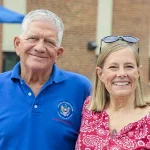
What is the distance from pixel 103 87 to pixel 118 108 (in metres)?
0.23

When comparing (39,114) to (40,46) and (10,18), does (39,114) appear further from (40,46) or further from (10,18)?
(10,18)

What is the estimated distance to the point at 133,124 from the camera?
295 cm

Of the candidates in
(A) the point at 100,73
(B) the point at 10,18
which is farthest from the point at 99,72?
(B) the point at 10,18

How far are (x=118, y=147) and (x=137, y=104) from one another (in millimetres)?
379

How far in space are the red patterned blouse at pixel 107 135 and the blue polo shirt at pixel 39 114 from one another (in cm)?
19

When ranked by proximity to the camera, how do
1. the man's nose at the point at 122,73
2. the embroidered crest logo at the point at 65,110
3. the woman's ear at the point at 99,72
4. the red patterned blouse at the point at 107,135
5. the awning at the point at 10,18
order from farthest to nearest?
the awning at the point at 10,18 → the embroidered crest logo at the point at 65,110 → the woman's ear at the point at 99,72 → the man's nose at the point at 122,73 → the red patterned blouse at the point at 107,135

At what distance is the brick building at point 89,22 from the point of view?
11.2m

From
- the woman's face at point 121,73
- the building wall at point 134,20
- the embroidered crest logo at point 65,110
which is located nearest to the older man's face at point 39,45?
the embroidered crest logo at point 65,110

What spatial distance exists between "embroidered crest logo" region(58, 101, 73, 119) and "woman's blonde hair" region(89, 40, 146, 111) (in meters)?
0.20

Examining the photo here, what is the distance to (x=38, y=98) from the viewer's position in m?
3.37

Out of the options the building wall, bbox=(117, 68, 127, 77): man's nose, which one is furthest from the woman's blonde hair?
the building wall

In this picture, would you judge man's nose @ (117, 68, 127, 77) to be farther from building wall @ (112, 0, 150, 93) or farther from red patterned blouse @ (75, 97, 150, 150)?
building wall @ (112, 0, 150, 93)

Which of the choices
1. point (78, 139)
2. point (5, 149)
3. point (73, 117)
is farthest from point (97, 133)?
point (5, 149)

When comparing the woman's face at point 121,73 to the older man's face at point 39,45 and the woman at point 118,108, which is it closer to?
the woman at point 118,108
